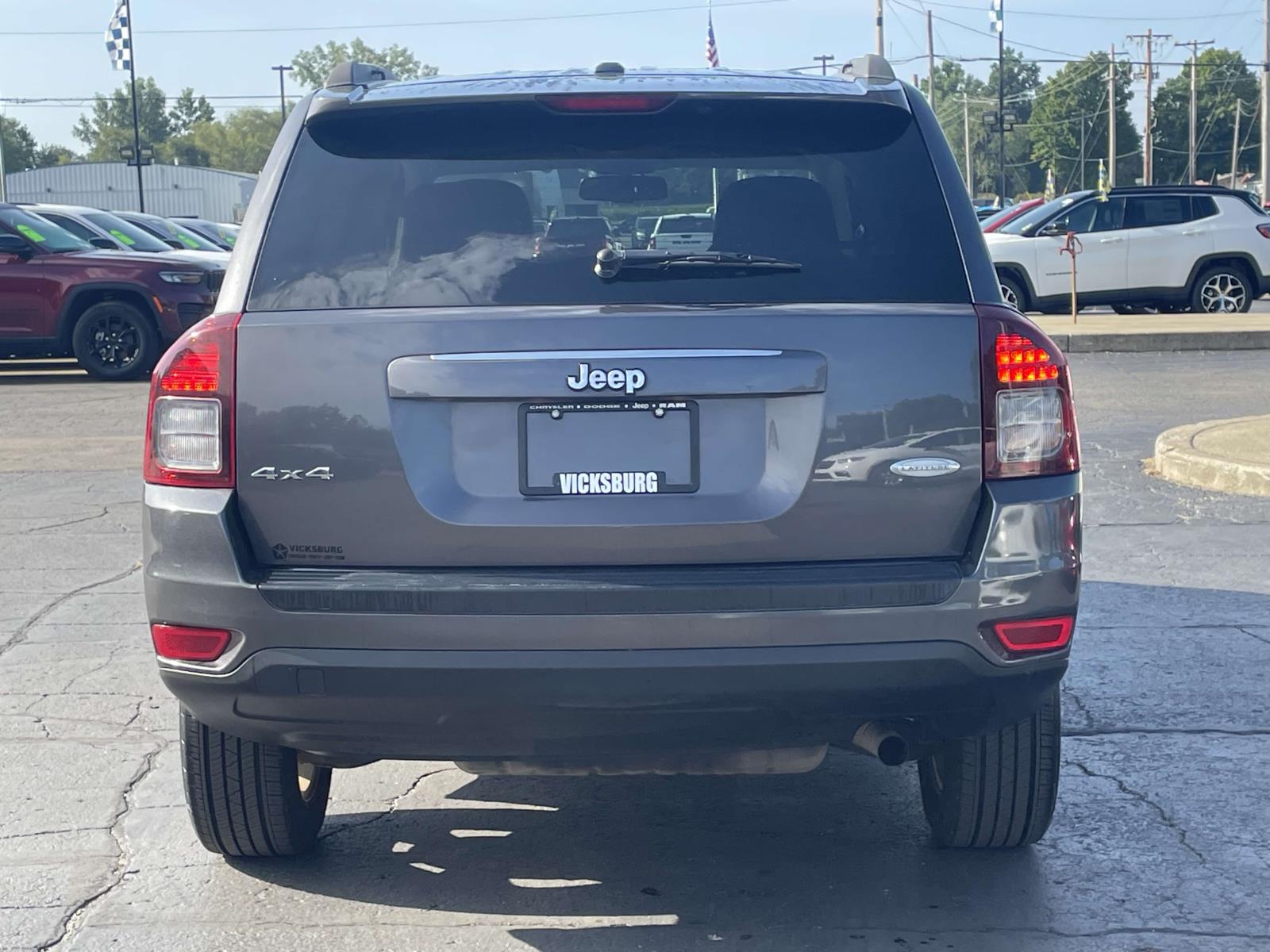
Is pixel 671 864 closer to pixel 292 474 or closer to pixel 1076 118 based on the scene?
pixel 292 474

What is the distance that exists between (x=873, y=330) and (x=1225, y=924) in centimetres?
151

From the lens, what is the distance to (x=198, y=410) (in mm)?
3354

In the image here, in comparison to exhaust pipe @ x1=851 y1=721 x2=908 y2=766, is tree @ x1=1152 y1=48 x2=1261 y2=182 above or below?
above

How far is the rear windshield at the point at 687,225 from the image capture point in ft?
11.8

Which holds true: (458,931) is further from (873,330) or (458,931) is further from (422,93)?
(422,93)

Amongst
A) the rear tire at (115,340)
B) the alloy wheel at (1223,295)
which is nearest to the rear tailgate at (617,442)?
the rear tire at (115,340)

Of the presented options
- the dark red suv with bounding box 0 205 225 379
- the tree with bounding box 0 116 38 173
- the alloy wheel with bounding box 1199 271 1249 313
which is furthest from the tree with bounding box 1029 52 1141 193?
the dark red suv with bounding box 0 205 225 379

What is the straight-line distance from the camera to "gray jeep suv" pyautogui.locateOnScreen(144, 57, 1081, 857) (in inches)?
126

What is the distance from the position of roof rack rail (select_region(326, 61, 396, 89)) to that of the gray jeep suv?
0.41 m

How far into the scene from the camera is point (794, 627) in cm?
319

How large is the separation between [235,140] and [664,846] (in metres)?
171

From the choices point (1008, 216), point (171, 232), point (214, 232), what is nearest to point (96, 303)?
point (171, 232)

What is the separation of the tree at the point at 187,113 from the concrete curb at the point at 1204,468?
181m

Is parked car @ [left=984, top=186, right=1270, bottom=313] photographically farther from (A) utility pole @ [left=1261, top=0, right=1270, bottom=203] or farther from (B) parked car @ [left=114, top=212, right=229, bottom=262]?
(A) utility pole @ [left=1261, top=0, right=1270, bottom=203]
